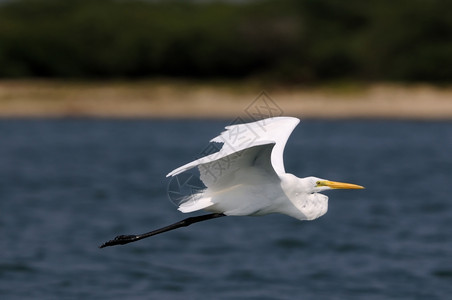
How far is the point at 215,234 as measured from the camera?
47.4 ft

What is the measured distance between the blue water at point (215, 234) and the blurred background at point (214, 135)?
Result: 0.05 m

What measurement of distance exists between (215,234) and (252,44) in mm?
29566

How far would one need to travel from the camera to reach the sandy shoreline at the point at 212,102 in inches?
1335

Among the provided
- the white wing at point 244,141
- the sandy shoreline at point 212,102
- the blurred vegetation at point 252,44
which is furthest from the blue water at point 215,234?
the blurred vegetation at point 252,44

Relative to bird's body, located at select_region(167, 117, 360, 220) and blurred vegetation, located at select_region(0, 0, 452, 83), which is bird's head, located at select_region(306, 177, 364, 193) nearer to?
bird's body, located at select_region(167, 117, 360, 220)

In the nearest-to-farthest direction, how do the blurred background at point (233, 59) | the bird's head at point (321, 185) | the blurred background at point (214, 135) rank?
the bird's head at point (321, 185) → the blurred background at point (214, 135) → the blurred background at point (233, 59)

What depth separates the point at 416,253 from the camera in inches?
509

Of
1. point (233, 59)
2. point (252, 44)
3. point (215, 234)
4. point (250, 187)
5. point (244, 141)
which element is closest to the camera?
point (244, 141)

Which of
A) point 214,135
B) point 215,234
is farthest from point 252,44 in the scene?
point 215,234

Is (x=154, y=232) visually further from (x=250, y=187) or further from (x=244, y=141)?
(x=244, y=141)

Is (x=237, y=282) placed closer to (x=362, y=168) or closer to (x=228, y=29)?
(x=362, y=168)

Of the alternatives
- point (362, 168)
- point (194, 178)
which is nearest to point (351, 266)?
point (194, 178)

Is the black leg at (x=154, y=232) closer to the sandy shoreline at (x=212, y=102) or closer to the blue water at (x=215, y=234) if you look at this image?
the blue water at (x=215, y=234)

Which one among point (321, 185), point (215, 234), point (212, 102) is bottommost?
point (321, 185)
